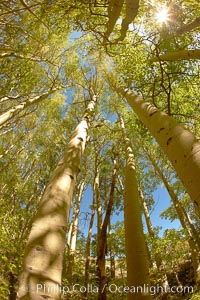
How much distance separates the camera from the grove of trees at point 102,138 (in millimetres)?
1655

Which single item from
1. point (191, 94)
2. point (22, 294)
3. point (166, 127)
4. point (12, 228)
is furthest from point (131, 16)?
point (12, 228)

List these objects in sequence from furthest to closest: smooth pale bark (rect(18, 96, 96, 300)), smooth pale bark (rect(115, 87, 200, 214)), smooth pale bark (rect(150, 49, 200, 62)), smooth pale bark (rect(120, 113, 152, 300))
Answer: smooth pale bark (rect(150, 49, 200, 62))
smooth pale bark (rect(120, 113, 152, 300))
smooth pale bark (rect(115, 87, 200, 214))
smooth pale bark (rect(18, 96, 96, 300))

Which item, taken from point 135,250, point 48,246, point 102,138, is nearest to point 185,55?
point 135,250

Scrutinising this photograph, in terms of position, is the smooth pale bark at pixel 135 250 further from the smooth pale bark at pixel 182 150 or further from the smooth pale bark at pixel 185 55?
the smooth pale bark at pixel 185 55

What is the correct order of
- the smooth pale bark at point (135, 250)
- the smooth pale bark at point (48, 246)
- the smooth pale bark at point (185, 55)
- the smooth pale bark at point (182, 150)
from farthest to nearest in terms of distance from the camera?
the smooth pale bark at point (185, 55) < the smooth pale bark at point (135, 250) < the smooth pale bark at point (182, 150) < the smooth pale bark at point (48, 246)

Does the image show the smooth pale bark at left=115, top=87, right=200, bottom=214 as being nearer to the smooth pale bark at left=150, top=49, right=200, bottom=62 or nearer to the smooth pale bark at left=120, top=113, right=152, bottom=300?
the smooth pale bark at left=120, top=113, right=152, bottom=300

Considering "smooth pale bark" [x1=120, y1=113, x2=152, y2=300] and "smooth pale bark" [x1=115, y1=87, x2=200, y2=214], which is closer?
"smooth pale bark" [x1=115, y1=87, x2=200, y2=214]

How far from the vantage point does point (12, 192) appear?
12.2 m

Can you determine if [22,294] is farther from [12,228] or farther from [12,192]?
[12,192]

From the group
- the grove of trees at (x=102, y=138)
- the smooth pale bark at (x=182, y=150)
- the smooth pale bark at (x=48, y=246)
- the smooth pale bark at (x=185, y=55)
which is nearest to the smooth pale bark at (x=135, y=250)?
the grove of trees at (x=102, y=138)

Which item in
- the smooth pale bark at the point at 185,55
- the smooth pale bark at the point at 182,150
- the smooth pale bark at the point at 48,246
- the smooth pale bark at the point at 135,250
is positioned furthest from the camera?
the smooth pale bark at the point at 185,55

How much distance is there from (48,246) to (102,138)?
35.3 feet

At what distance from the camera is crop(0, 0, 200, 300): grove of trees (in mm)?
1655

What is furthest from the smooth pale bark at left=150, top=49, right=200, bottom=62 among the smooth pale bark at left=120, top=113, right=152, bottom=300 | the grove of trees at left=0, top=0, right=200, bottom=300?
the smooth pale bark at left=120, top=113, right=152, bottom=300
